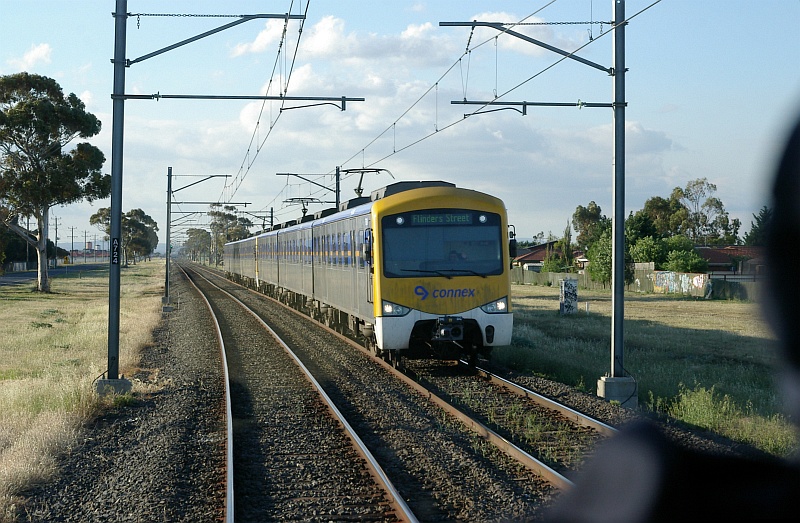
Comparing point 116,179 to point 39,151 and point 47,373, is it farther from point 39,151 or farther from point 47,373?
point 39,151

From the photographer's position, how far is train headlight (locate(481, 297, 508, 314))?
14477mm

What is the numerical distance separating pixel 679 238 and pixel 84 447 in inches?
2000

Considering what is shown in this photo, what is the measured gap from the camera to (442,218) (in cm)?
1465

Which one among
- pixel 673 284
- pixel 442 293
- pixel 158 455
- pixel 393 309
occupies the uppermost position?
pixel 442 293

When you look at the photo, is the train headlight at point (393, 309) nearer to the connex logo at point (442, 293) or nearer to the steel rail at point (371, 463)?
the connex logo at point (442, 293)

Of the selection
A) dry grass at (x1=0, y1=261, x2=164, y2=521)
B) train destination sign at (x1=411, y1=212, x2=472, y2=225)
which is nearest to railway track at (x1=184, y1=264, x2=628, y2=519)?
train destination sign at (x1=411, y1=212, x2=472, y2=225)

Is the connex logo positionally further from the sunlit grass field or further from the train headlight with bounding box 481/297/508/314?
the sunlit grass field

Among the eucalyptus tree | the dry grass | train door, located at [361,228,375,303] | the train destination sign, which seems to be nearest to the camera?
the dry grass

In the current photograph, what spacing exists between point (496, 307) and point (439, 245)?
4.78 ft

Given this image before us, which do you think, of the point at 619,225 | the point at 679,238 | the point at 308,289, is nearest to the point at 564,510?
the point at 619,225

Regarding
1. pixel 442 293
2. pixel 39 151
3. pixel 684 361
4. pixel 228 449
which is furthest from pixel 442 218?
pixel 39 151

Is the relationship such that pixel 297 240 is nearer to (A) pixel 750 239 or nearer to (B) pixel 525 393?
(B) pixel 525 393

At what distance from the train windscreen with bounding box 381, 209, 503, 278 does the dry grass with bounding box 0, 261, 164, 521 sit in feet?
17.8

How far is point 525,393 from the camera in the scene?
12.2 meters
